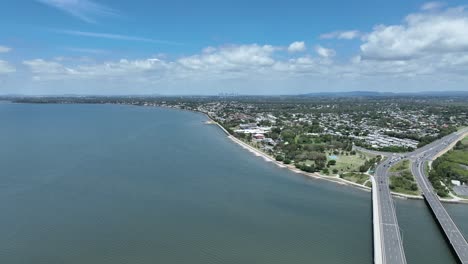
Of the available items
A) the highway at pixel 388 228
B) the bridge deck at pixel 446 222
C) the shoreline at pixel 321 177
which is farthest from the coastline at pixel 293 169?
the bridge deck at pixel 446 222

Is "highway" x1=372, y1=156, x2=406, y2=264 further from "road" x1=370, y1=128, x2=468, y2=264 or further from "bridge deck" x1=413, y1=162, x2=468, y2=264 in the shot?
"bridge deck" x1=413, y1=162, x2=468, y2=264

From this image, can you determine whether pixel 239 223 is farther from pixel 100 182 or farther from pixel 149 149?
pixel 149 149

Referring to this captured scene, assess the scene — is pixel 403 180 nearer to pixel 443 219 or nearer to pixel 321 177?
pixel 321 177

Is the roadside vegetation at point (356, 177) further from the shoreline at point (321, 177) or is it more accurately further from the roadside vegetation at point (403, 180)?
the roadside vegetation at point (403, 180)

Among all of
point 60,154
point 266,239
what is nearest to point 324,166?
point 266,239

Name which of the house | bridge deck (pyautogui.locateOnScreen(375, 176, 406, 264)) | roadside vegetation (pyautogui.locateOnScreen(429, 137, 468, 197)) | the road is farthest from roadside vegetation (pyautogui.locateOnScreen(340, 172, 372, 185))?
the house

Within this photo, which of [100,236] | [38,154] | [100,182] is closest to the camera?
[100,236]
